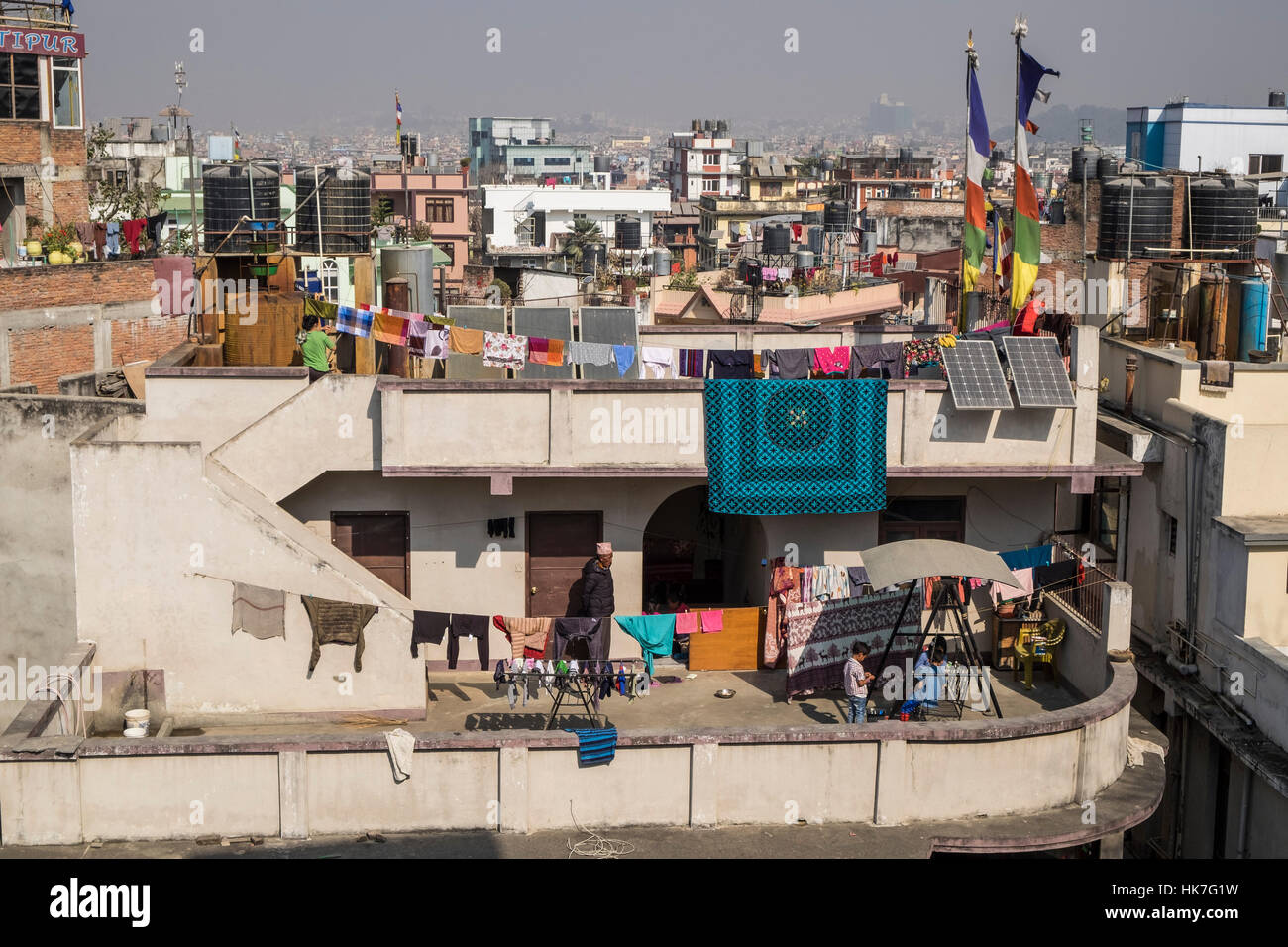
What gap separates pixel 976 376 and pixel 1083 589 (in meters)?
3.42

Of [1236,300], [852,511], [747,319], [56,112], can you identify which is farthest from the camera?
[56,112]

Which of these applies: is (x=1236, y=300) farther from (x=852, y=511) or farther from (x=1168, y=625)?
(x=852, y=511)

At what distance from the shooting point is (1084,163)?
163ft

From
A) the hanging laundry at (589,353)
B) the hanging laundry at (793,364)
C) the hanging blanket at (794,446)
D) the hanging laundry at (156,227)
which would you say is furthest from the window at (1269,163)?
the hanging blanket at (794,446)

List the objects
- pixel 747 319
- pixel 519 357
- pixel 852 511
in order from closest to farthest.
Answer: pixel 852 511 < pixel 519 357 < pixel 747 319

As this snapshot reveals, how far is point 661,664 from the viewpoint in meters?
22.1

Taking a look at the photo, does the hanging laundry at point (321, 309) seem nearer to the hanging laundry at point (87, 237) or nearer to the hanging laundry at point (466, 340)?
the hanging laundry at point (466, 340)

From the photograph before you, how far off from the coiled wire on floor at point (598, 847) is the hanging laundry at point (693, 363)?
29.0 ft

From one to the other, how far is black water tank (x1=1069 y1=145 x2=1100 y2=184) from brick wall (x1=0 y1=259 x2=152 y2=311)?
29.0m

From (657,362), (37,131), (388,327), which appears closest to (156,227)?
(37,131)

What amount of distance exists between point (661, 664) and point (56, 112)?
32.5m

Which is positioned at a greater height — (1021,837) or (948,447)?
(948,447)

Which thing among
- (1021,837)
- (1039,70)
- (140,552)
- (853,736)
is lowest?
(1021,837)

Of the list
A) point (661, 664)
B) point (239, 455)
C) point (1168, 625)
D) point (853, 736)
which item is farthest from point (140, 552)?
point (1168, 625)
